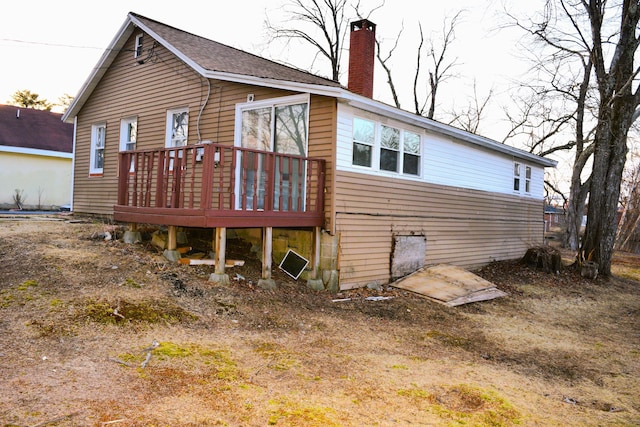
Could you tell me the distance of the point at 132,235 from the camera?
9125 millimetres

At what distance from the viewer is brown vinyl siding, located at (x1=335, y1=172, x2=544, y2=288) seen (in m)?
9.13

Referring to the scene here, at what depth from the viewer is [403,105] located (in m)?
31.6

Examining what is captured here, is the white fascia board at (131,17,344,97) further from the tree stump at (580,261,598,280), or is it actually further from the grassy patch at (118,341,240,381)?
the tree stump at (580,261,598,280)

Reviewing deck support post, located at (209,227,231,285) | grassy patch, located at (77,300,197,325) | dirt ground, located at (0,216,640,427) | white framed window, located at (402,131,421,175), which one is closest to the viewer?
dirt ground, located at (0,216,640,427)

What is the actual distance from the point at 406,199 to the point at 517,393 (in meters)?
6.27

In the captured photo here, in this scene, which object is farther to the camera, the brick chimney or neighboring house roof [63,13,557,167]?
the brick chimney

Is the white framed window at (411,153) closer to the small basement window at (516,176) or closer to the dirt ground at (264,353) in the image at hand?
the dirt ground at (264,353)

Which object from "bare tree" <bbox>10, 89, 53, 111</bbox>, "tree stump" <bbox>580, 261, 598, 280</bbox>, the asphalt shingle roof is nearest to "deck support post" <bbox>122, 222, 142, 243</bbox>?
the asphalt shingle roof

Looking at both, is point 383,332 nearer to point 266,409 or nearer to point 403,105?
point 266,409

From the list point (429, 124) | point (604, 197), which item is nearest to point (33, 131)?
point (429, 124)

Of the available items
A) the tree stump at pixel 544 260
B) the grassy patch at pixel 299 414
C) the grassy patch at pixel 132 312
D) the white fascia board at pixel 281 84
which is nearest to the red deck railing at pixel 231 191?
the white fascia board at pixel 281 84

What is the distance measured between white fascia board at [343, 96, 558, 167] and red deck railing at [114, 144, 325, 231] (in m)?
1.36

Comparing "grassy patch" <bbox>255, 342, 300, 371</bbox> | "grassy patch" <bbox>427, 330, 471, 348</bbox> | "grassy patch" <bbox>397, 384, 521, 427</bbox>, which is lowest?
"grassy patch" <bbox>427, 330, 471, 348</bbox>

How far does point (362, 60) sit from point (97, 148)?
818cm
